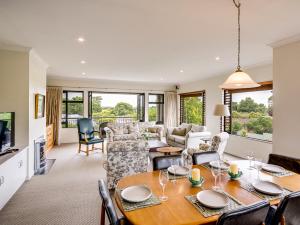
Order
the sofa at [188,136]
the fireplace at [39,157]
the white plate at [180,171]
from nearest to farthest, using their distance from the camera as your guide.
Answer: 1. the white plate at [180,171]
2. the fireplace at [39,157]
3. the sofa at [188,136]

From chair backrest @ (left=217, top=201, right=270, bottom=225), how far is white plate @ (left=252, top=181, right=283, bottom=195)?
1.27ft

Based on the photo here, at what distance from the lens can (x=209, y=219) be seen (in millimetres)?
1207

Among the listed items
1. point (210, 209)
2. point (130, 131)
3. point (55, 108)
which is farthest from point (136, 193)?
point (55, 108)

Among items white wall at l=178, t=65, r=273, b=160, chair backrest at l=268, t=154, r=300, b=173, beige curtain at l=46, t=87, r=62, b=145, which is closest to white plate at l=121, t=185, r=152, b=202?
chair backrest at l=268, t=154, r=300, b=173

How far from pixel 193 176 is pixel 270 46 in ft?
9.67

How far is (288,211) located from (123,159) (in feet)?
7.54


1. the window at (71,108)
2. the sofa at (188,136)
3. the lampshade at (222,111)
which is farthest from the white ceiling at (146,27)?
the window at (71,108)

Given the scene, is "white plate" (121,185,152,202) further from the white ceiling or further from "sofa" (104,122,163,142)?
"sofa" (104,122,163,142)

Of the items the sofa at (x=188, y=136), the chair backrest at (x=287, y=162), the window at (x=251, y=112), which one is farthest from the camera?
the sofa at (x=188, y=136)

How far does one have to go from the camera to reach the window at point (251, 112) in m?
4.79

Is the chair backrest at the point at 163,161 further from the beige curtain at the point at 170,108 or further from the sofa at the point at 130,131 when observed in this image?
the beige curtain at the point at 170,108

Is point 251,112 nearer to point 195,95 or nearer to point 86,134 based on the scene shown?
point 195,95

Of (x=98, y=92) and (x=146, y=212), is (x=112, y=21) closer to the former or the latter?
(x=146, y=212)

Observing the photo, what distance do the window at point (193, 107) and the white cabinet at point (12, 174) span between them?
5.82 metres
